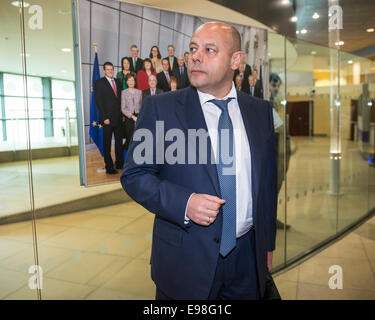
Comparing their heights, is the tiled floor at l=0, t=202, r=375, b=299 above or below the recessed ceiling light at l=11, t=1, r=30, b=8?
below

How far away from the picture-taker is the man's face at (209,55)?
1.42 m

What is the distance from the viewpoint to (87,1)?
6.92 feet

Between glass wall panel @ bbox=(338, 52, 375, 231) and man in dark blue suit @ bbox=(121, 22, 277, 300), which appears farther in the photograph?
glass wall panel @ bbox=(338, 52, 375, 231)

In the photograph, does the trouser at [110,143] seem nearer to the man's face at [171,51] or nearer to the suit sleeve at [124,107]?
the suit sleeve at [124,107]

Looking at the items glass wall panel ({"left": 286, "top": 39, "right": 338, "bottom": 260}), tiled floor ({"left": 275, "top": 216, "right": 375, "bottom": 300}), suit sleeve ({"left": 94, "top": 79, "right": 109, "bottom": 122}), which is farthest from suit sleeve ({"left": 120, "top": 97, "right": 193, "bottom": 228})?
glass wall panel ({"left": 286, "top": 39, "right": 338, "bottom": 260})

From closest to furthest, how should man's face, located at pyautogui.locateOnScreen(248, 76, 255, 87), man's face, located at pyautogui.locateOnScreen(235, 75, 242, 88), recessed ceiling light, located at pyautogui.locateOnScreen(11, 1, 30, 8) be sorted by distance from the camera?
recessed ceiling light, located at pyautogui.locateOnScreen(11, 1, 30, 8), man's face, located at pyautogui.locateOnScreen(235, 75, 242, 88), man's face, located at pyautogui.locateOnScreen(248, 76, 255, 87)

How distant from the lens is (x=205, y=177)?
52.7 inches

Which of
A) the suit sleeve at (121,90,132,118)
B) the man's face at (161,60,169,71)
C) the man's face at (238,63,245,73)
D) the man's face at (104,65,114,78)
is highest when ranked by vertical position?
the man's face at (238,63,245,73)

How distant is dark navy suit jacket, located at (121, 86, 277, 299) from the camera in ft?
4.15

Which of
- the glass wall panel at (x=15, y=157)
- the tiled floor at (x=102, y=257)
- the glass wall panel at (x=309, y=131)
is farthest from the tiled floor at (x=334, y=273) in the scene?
the glass wall panel at (x=15, y=157)

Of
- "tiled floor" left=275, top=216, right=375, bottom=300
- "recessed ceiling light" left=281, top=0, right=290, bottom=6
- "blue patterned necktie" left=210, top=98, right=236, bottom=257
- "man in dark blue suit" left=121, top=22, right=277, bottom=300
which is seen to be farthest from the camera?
"recessed ceiling light" left=281, top=0, right=290, bottom=6

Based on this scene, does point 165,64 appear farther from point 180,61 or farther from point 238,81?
point 238,81

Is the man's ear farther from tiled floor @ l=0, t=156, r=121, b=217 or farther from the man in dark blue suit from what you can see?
tiled floor @ l=0, t=156, r=121, b=217

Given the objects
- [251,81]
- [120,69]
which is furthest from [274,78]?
[120,69]
